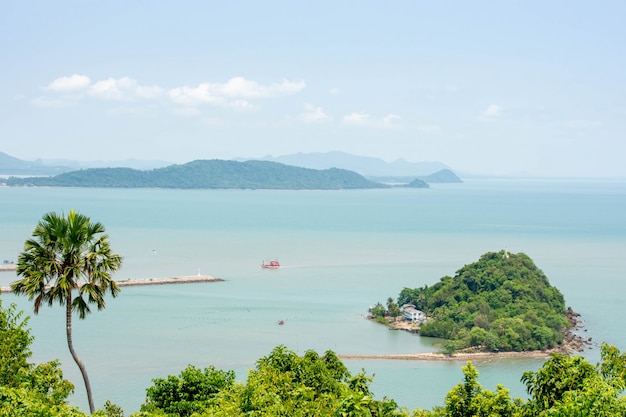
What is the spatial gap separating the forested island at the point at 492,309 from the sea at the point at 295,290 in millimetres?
1292

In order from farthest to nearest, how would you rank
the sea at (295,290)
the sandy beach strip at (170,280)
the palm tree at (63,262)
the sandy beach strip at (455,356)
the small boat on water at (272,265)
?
the small boat on water at (272,265) → the sandy beach strip at (170,280) → the sandy beach strip at (455,356) → the sea at (295,290) → the palm tree at (63,262)

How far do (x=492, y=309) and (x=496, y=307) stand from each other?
2.65 ft

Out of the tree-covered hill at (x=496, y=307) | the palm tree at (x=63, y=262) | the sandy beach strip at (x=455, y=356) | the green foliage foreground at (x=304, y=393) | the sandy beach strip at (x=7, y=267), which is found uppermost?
the palm tree at (x=63, y=262)

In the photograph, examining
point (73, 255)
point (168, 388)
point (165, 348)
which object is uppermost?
point (73, 255)

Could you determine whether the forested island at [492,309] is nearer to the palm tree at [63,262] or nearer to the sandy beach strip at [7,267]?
the palm tree at [63,262]

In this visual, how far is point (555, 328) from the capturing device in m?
36.9

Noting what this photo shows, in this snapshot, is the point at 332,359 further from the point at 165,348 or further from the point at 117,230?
the point at 117,230

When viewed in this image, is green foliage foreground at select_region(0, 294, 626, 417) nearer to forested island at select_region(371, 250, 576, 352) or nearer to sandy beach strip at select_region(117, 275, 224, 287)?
forested island at select_region(371, 250, 576, 352)

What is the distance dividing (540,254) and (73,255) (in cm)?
6095

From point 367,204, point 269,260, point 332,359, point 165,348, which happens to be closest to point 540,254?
point 269,260

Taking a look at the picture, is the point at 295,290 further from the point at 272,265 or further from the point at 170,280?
the point at 272,265

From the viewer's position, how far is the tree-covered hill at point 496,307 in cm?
3481

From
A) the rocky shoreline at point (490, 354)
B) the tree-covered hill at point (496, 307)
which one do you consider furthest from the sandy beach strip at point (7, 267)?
the rocky shoreline at point (490, 354)

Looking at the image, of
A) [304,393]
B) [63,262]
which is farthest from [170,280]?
[304,393]
